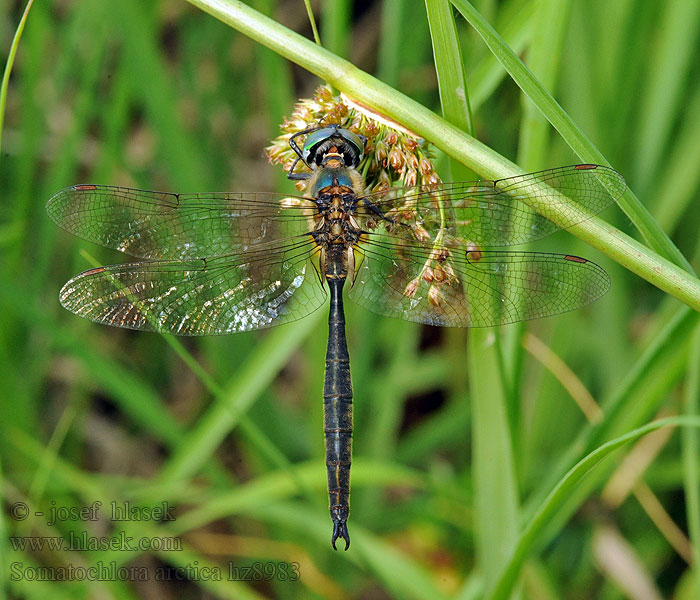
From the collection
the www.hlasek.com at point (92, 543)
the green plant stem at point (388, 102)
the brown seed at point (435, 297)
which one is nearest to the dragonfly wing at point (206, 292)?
the brown seed at point (435, 297)

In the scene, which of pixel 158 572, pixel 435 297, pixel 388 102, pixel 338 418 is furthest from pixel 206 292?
pixel 158 572

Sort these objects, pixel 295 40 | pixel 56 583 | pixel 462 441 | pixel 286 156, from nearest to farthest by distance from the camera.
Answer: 1. pixel 295 40
2. pixel 286 156
3. pixel 56 583
4. pixel 462 441

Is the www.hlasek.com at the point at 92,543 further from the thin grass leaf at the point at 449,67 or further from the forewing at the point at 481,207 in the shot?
the thin grass leaf at the point at 449,67

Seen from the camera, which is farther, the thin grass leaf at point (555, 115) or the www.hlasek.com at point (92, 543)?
the www.hlasek.com at point (92, 543)

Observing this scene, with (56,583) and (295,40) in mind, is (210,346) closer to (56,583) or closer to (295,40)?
(56,583)

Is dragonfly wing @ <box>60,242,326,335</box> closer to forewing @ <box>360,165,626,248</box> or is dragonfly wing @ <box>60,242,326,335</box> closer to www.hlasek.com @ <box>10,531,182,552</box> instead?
forewing @ <box>360,165,626,248</box>

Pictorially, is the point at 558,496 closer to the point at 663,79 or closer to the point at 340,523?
the point at 340,523

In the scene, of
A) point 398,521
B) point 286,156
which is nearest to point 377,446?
point 398,521
